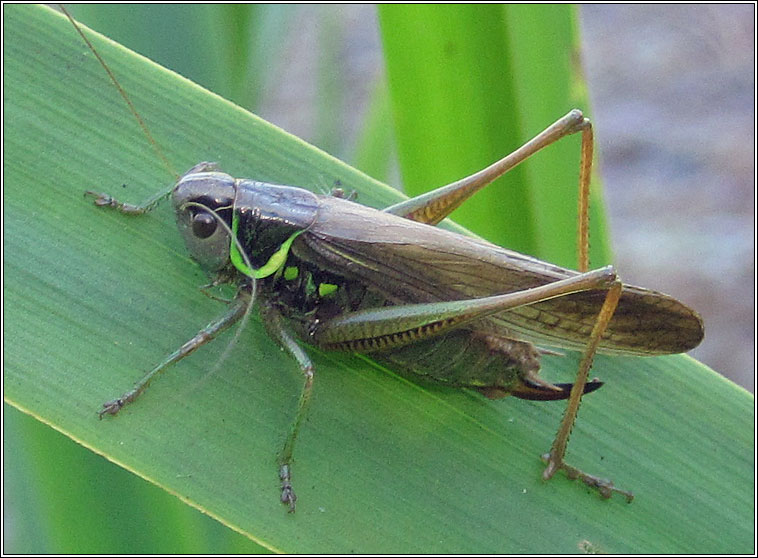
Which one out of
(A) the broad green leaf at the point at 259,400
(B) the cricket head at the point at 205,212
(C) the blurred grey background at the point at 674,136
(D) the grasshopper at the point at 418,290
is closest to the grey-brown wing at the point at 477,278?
(D) the grasshopper at the point at 418,290

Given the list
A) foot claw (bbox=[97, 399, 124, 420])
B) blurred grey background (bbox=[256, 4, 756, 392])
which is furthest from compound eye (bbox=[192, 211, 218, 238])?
blurred grey background (bbox=[256, 4, 756, 392])

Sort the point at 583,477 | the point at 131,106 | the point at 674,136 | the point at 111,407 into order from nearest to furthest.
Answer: the point at 111,407 → the point at 131,106 → the point at 583,477 → the point at 674,136

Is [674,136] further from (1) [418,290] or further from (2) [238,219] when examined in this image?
(2) [238,219]

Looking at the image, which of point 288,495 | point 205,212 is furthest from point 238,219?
point 288,495

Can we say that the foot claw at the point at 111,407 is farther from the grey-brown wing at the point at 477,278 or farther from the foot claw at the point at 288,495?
the grey-brown wing at the point at 477,278

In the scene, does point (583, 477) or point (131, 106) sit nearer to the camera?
point (131, 106)
